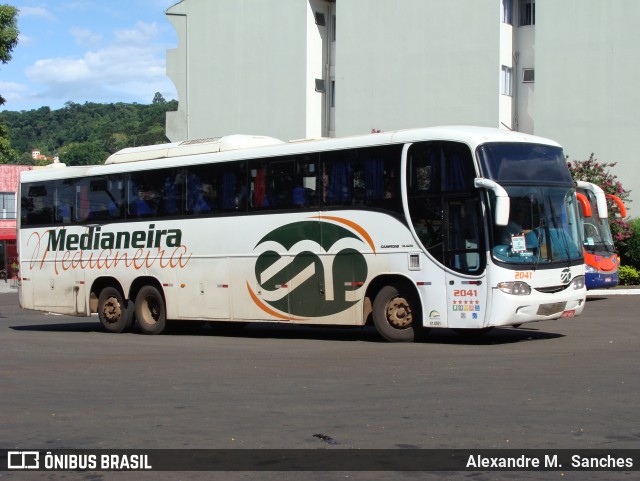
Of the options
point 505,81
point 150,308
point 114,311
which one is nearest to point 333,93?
point 505,81

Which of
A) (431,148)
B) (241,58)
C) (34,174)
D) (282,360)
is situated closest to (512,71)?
(241,58)

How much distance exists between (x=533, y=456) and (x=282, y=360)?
7.71 m

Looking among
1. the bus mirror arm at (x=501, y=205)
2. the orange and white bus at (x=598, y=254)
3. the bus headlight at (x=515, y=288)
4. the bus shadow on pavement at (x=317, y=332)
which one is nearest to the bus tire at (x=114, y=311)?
the bus shadow on pavement at (x=317, y=332)

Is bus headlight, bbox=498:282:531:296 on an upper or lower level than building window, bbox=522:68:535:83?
lower

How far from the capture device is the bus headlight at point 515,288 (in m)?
16.2

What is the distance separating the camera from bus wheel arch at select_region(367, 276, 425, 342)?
17531 mm

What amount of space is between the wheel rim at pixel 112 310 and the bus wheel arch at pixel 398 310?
7.11m

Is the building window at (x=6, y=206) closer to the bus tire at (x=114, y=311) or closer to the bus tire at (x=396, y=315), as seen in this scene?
the bus tire at (x=114, y=311)

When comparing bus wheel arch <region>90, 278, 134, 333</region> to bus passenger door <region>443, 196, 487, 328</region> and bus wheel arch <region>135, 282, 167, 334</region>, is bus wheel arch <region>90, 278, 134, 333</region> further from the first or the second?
bus passenger door <region>443, 196, 487, 328</region>

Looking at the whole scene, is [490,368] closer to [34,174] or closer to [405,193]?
[405,193]

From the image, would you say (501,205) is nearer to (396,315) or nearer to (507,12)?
(396,315)

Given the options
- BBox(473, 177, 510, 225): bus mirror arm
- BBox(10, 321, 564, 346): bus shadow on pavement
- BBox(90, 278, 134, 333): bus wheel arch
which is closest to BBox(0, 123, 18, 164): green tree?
BBox(10, 321, 564, 346): bus shadow on pavement

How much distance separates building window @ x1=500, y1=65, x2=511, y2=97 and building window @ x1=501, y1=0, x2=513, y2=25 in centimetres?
193

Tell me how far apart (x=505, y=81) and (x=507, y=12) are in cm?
283
